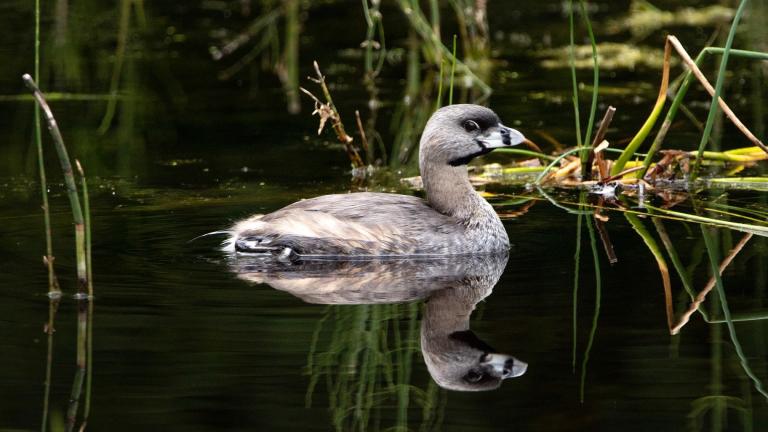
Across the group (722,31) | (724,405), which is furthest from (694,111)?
(724,405)

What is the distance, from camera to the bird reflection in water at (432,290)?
196 inches

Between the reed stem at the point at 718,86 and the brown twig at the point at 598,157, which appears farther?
the brown twig at the point at 598,157

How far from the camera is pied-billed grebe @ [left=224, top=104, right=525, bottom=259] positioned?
22.6 feet

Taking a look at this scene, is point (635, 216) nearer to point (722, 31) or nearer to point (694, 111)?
point (694, 111)

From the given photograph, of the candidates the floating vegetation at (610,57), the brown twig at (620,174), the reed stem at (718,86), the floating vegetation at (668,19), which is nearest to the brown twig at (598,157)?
the brown twig at (620,174)

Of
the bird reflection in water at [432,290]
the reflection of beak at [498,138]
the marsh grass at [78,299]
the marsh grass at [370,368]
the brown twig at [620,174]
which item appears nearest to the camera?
the marsh grass at [370,368]

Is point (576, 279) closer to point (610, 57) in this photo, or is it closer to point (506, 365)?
point (506, 365)

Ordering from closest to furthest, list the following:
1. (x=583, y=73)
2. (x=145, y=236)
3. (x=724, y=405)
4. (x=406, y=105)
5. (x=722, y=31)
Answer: (x=724, y=405)
(x=145, y=236)
(x=406, y=105)
(x=583, y=73)
(x=722, y=31)

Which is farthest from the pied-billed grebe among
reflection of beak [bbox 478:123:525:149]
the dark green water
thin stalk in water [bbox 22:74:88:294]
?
thin stalk in water [bbox 22:74:88:294]

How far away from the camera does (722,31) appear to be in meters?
14.3

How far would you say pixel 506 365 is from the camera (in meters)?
4.96

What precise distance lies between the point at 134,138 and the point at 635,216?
4474 mm

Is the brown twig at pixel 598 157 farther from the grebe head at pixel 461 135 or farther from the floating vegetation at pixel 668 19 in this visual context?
the floating vegetation at pixel 668 19

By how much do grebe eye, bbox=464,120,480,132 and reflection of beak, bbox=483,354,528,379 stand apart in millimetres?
2378
